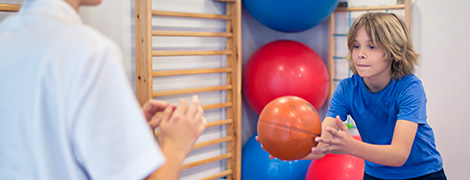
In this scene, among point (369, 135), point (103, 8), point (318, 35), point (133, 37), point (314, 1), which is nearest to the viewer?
point (369, 135)

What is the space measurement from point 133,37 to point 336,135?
6.13ft

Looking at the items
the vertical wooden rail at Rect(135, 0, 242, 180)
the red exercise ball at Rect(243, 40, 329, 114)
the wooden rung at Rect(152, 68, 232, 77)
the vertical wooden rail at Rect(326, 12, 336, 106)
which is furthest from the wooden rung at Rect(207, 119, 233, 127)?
the vertical wooden rail at Rect(326, 12, 336, 106)

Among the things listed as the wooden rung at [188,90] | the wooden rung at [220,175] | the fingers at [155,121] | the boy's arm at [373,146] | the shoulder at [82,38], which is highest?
the shoulder at [82,38]

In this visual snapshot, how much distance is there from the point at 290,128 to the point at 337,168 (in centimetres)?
112

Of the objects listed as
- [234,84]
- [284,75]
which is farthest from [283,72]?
[234,84]

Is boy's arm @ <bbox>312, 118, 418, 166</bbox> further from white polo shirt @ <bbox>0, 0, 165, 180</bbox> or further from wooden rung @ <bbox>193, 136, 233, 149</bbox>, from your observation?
wooden rung @ <bbox>193, 136, 233, 149</bbox>

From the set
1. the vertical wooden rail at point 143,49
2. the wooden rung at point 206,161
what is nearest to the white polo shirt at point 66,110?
the vertical wooden rail at point 143,49

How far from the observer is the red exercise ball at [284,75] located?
3.40m

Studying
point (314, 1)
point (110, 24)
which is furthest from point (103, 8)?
point (314, 1)

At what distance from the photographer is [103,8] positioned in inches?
112

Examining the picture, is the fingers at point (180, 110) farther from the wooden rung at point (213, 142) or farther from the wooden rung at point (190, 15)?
the wooden rung at point (213, 142)

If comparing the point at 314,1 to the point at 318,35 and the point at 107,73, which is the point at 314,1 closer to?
the point at 318,35

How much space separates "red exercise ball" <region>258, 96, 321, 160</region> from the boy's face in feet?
Result: 1.13

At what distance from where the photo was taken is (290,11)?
11.0ft
